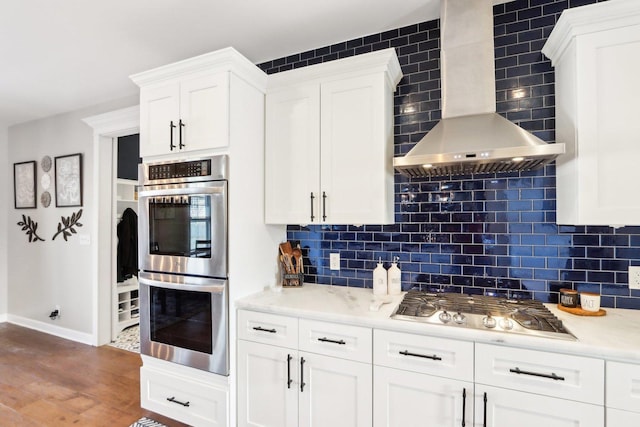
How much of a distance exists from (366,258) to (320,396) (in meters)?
0.96

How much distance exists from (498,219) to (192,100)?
211cm

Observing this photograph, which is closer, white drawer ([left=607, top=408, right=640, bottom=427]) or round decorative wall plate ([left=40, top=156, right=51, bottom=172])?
white drawer ([left=607, top=408, right=640, bottom=427])

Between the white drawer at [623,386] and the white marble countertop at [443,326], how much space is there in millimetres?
38

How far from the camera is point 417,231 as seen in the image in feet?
7.27

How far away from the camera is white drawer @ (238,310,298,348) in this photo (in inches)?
73.5

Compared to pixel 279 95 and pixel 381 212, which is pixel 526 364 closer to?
pixel 381 212


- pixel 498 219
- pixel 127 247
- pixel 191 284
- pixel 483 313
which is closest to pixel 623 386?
pixel 483 313

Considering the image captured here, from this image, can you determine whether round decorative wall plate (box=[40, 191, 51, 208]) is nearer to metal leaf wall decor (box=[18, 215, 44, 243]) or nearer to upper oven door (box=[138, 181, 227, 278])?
metal leaf wall decor (box=[18, 215, 44, 243])

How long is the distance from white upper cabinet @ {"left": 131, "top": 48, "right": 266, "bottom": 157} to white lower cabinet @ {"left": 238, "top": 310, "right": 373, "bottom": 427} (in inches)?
46.0

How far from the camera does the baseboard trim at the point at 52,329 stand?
376cm

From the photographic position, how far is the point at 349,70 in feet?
6.75

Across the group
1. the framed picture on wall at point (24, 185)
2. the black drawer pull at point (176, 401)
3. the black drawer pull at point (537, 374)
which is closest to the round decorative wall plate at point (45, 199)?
the framed picture on wall at point (24, 185)

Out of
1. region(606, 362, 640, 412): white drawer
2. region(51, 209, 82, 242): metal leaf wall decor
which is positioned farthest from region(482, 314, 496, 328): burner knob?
region(51, 209, 82, 242): metal leaf wall decor

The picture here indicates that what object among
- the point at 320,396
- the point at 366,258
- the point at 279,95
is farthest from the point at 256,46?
the point at 320,396
